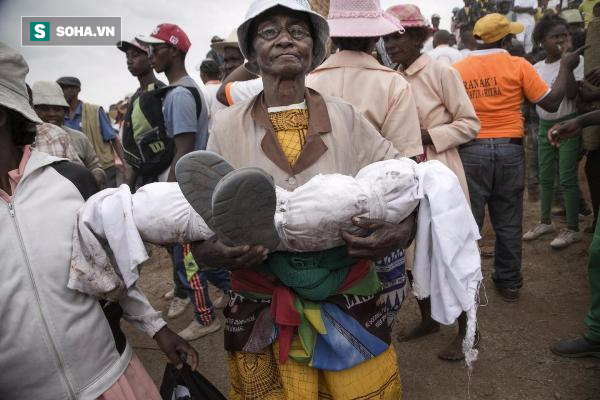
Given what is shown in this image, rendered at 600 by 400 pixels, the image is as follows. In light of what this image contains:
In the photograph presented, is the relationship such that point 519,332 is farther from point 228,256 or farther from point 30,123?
point 30,123

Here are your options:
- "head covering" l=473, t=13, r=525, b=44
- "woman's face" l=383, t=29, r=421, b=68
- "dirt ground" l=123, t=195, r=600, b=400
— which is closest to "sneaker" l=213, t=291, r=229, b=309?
"dirt ground" l=123, t=195, r=600, b=400

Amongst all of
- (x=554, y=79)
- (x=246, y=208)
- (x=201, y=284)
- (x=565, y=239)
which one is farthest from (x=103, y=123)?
(x=565, y=239)

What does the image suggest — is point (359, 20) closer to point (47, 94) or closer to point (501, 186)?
point (501, 186)

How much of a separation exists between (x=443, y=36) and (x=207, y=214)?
250 inches

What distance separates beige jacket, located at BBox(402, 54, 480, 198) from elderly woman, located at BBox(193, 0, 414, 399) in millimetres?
1199

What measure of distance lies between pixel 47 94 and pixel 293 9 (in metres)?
2.99

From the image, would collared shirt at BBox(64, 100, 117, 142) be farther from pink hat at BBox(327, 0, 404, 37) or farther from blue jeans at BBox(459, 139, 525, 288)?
A: blue jeans at BBox(459, 139, 525, 288)

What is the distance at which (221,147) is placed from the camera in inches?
66.2

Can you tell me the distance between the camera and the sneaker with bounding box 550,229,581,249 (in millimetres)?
4535

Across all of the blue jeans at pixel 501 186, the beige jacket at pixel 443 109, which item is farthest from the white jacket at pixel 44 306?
the blue jeans at pixel 501 186

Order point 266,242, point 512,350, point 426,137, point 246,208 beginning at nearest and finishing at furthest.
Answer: point 246,208, point 266,242, point 426,137, point 512,350

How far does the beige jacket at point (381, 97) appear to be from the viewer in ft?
7.41

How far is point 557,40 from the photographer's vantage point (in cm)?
443

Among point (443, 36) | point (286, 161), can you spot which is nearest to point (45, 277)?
point (286, 161)
